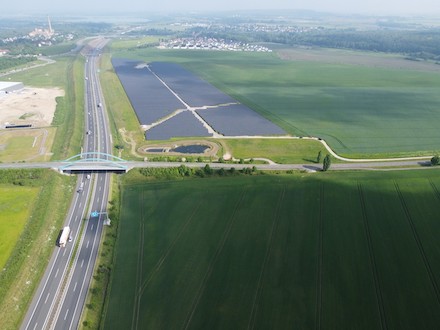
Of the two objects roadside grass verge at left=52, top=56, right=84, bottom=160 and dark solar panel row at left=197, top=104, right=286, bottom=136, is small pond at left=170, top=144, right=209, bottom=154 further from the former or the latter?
roadside grass verge at left=52, top=56, right=84, bottom=160

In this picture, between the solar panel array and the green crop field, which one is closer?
the green crop field

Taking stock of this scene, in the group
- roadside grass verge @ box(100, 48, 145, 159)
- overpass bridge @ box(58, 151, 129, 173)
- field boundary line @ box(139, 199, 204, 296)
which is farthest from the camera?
roadside grass verge @ box(100, 48, 145, 159)

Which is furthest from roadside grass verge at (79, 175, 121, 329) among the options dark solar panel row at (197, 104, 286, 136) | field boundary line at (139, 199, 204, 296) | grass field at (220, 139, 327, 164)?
dark solar panel row at (197, 104, 286, 136)

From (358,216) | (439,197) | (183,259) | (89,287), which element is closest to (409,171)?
(439,197)

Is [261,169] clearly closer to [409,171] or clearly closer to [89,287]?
[409,171]

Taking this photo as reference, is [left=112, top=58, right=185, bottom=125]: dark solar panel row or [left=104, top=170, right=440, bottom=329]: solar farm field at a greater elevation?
[left=104, top=170, right=440, bottom=329]: solar farm field

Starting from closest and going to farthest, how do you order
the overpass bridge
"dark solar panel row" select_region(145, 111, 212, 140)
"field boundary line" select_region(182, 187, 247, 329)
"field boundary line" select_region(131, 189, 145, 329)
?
"field boundary line" select_region(131, 189, 145, 329) → "field boundary line" select_region(182, 187, 247, 329) → the overpass bridge → "dark solar panel row" select_region(145, 111, 212, 140)

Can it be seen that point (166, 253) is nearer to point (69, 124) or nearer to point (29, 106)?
point (69, 124)

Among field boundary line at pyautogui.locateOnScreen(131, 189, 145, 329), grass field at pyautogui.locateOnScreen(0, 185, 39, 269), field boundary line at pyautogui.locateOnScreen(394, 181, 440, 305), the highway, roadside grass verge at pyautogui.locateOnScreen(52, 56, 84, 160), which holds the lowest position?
the highway
